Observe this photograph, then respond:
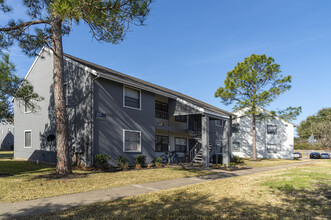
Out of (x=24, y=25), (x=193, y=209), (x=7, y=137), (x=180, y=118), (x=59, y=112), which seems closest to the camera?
(x=193, y=209)

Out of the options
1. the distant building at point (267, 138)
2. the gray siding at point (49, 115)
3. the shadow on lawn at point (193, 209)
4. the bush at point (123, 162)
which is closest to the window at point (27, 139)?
the gray siding at point (49, 115)

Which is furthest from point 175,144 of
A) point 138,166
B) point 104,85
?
point 104,85

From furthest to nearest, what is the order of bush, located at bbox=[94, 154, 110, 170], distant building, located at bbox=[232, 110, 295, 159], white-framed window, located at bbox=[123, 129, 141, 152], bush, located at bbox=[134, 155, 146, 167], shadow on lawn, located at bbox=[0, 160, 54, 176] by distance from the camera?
distant building, located at bbox=[232, 110, 295, 159] → white-framed window, located at bbox=[123, 129, 141, 152] → bush, located at bbox=[134, 155, 146, 167] → bush, located at bbox=[94, 154, 110, 170] → shadow on lawn, located at bbox=[0, 160, 54, 176]

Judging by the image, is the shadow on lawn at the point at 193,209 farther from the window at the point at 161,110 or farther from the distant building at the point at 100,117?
the window at the point at 161,110

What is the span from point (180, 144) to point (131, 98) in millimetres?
8545

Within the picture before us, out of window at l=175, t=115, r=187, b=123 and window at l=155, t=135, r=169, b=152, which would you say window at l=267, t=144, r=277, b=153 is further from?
window at l=155, t=135, r=169, b=152

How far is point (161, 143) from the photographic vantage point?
21.3 meters

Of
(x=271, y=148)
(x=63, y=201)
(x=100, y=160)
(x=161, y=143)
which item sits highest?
(x=161, y=143)

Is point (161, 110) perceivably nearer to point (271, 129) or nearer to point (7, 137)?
point (271, 129)

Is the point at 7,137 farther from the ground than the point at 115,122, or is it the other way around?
the point at 115,122

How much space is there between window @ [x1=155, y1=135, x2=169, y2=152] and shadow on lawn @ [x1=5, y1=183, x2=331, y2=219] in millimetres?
13703

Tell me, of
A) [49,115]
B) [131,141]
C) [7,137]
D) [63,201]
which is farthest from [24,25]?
[7,137]

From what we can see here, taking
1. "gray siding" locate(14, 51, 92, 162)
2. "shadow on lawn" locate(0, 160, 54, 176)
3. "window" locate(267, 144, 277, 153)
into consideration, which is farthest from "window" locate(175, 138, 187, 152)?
"window" locate(267, 144, 277, 153)

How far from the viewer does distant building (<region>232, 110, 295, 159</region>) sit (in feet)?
118
